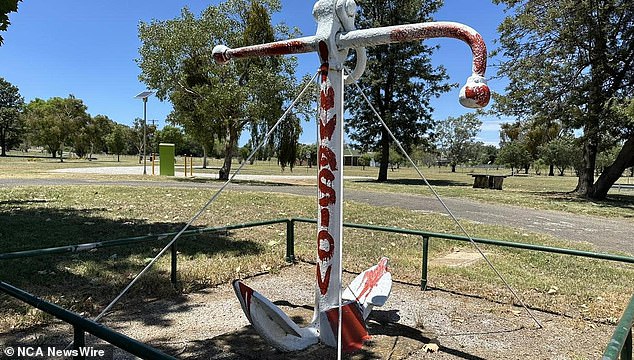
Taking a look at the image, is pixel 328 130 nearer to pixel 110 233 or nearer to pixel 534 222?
pixel 110 233

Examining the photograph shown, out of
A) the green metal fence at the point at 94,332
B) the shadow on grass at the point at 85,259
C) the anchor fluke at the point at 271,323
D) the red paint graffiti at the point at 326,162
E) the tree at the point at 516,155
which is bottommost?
the shadow on grass at the point at 85,259

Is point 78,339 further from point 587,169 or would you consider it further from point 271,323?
point 587,169

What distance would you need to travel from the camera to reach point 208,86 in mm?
21547

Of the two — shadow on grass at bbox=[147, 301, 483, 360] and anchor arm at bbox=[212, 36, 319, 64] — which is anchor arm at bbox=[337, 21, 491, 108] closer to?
anchor arm at bbox=[212, 36, 319, 64]

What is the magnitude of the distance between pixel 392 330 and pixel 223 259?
3.01m

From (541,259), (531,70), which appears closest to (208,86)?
(531,70)

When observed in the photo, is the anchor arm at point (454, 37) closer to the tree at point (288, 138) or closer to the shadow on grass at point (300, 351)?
the shadow on grass at point (300, 351)

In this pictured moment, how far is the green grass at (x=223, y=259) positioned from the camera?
4867 millimetres

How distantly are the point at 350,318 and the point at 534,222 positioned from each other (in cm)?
983

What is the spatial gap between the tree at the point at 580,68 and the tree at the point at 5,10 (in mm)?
18530

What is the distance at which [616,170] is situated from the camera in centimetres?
1941

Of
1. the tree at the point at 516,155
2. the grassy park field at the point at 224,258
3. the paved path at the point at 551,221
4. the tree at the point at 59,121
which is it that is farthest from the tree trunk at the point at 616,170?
the tree at the point at 516,155

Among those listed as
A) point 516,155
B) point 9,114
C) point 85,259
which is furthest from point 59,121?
point 516,155

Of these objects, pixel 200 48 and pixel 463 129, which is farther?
pixel 463 129
